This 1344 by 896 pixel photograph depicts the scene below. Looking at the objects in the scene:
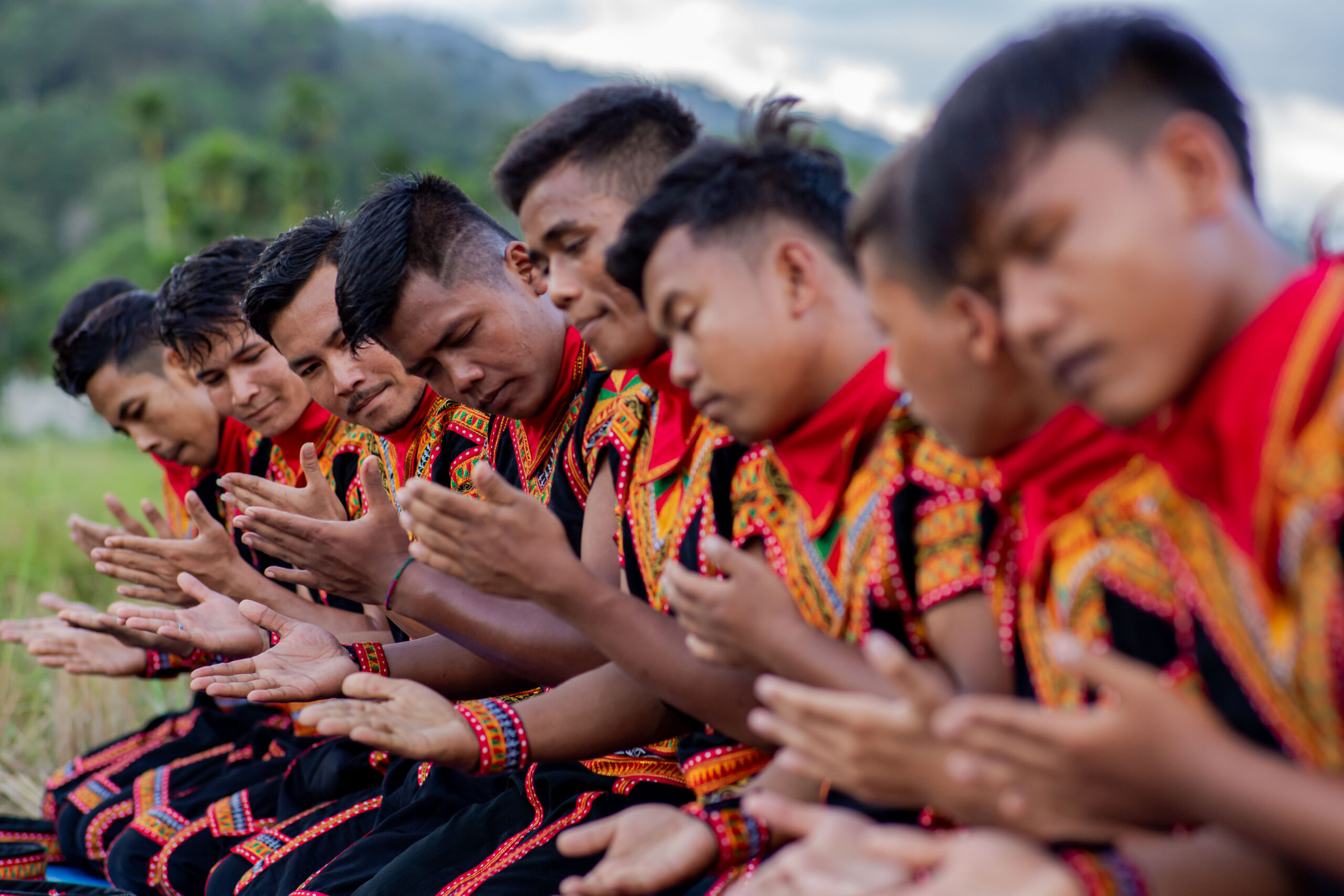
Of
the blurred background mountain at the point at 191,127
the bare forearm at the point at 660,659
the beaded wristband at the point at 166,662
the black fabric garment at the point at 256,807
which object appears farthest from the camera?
the blurred background mountain at the point at 191,127

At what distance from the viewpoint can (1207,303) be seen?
1.59 meters

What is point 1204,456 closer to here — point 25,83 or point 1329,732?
point 1329,732

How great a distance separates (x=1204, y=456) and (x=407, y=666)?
87.6 inches

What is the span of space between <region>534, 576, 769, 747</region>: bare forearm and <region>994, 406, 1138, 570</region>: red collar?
703mm

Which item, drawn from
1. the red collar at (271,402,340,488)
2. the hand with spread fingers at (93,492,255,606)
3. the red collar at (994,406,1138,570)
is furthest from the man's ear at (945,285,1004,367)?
the red collar at (271,402,340,488)

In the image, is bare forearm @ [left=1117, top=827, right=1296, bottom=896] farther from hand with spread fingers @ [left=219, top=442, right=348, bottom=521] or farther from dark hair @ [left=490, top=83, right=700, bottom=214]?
hand with spread fingers @ [left=219, top=442, right=348, bottom=521]

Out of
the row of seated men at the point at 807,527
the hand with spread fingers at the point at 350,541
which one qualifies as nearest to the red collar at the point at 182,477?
the row of seated men at the point at 807,527

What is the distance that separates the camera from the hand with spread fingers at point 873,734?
5.39 ft

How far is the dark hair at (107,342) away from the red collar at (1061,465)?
12.0 feet

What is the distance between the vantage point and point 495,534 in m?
2.38

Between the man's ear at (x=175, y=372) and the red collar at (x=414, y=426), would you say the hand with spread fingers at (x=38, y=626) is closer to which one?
the man's ear at (x=175, y=372)

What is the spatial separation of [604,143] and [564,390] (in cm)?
66

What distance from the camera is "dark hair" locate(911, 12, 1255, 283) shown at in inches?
64.0

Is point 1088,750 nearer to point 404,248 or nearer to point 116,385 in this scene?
point 404,248
